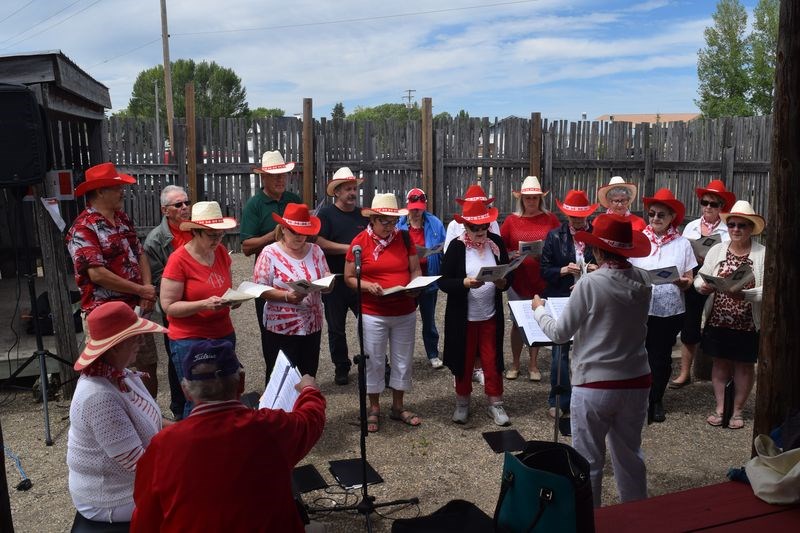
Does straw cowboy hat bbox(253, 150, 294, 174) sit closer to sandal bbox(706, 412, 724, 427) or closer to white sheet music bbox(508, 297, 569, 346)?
white sheet music bbox(508, 297, 569, 346)

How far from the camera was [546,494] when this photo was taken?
2.80 metres

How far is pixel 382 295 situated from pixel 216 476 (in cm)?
317

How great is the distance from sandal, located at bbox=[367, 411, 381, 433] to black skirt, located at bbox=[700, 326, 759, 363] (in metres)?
2.90

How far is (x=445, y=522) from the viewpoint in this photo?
3666 mm

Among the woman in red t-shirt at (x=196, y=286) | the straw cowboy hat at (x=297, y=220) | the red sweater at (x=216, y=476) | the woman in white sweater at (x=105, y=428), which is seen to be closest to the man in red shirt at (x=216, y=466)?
the red sweater at (x=216, y=476)

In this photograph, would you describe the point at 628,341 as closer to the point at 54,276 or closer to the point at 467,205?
the point at 467,205

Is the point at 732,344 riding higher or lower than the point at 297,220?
lower

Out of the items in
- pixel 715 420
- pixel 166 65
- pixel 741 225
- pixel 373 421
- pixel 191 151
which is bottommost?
pixel 715 420

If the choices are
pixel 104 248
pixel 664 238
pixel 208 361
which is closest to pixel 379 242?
pixel 104 248

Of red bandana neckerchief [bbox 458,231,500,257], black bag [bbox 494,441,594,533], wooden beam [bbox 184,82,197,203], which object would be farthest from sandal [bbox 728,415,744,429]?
wooden beam [bbox 184,82,197,203]

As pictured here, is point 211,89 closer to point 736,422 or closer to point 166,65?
point 166,65

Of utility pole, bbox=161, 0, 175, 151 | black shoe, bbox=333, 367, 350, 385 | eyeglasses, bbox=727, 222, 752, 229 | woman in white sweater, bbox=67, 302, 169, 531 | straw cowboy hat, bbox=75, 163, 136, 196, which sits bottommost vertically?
black shoe, bbox=333, 367, 350, 385

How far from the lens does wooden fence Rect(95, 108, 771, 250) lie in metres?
11.8

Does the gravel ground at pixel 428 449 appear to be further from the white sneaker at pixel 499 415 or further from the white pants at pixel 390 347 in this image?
the white pants at pixel 390 347
